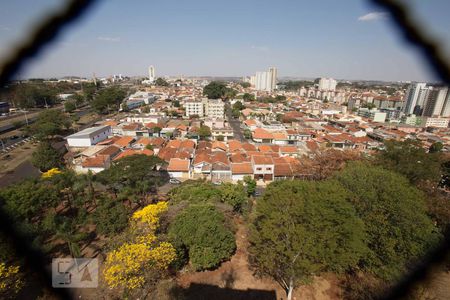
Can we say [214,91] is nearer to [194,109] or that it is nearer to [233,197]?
[194,109]

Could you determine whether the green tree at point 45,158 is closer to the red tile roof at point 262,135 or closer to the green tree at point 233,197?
the green tree at point 233,197

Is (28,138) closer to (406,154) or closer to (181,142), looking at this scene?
(181,142)

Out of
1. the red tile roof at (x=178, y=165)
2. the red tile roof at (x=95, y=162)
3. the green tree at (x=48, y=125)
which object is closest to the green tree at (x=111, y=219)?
the red tile roof at (x=178, y=165)

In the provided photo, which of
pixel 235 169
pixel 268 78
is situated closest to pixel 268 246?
pixel 235 169

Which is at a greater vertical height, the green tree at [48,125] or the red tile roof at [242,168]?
the green tree at [48,125]

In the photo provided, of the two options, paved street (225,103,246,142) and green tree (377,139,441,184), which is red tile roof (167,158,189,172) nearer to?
paved street (225,103,246,142)

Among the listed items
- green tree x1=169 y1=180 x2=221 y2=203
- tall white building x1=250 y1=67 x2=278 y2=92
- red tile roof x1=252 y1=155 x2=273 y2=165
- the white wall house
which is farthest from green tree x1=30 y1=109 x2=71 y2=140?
tall white building x1=250 y1=67 x2=278 y2=92

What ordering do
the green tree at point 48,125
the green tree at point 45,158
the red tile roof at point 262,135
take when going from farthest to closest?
1. the red tile roof at point 262,135
2. the green tree at point 48,125
3. the green tree at point 45,158
